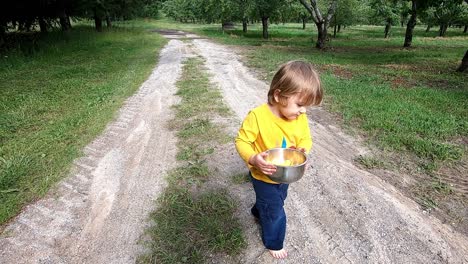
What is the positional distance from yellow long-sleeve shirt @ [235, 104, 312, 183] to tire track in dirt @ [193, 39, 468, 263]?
2.95 ft

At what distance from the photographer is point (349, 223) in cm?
296

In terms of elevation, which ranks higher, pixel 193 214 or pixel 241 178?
pixel 241 178

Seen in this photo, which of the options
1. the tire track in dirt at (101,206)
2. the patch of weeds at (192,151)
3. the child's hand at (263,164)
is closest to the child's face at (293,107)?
the child's hand at (263,164)

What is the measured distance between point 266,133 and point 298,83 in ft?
1.37

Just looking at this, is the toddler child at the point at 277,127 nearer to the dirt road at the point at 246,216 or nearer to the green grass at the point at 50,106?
the dirt road at the point at 246,216

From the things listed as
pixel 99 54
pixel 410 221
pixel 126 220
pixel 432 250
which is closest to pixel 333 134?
pixel 410 221

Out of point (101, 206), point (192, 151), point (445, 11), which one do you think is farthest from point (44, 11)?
point (445, 11)

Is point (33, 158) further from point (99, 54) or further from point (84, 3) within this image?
point (84, 3)

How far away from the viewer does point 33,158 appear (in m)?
4.18

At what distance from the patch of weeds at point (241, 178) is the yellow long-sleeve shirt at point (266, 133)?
135 cm

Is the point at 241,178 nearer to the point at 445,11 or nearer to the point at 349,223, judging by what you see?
the point at 349,223

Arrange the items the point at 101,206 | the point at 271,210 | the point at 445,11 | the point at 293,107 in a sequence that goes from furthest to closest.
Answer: the point at 445,11 → the point at 101,206 → the point at 271,210 → the point at 293,107

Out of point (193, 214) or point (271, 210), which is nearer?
point (271, 210)

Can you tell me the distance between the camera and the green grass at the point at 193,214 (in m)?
2.64
